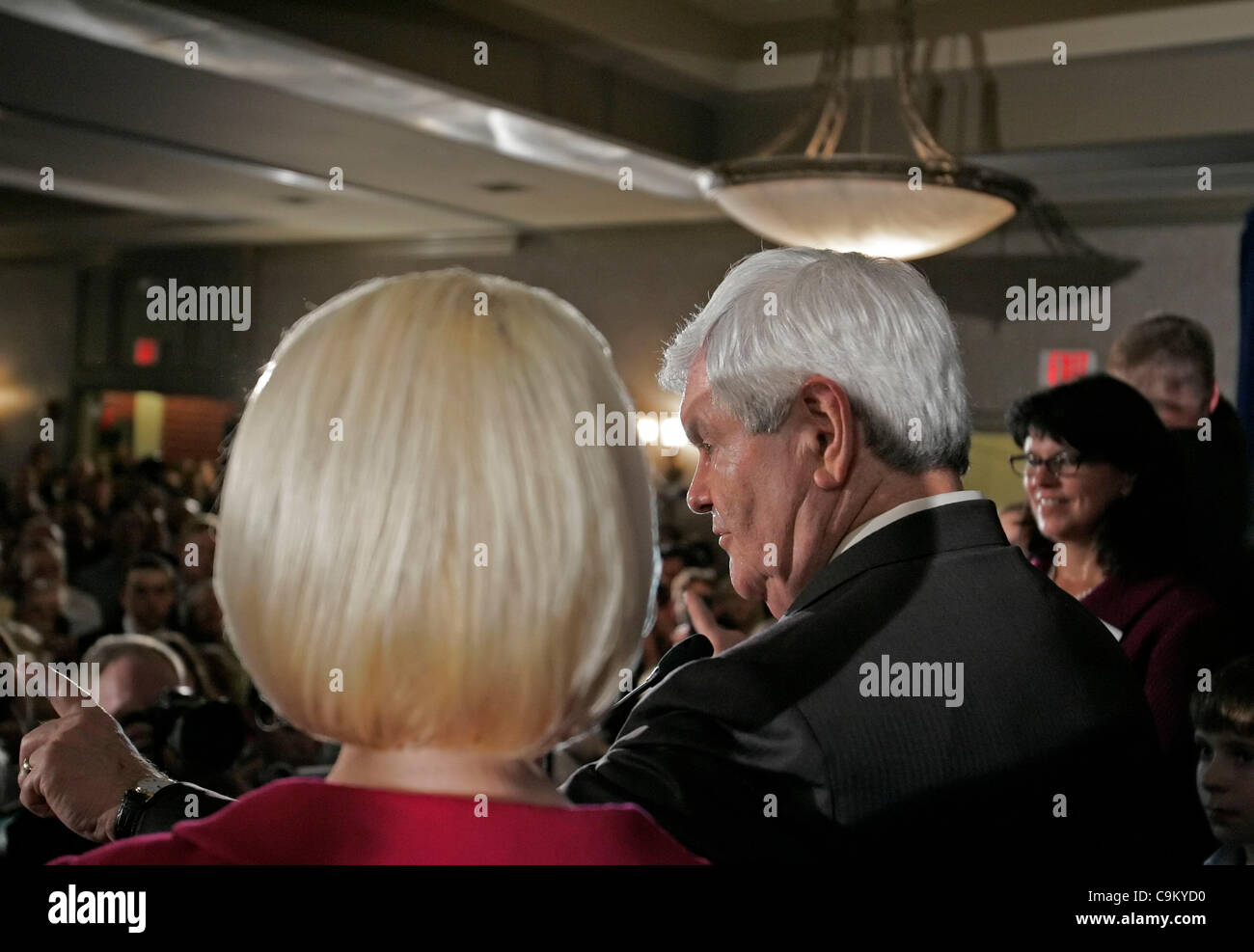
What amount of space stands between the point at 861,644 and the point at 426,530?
0.41m

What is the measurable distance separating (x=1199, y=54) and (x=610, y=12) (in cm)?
213

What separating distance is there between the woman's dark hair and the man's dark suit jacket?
885 mm

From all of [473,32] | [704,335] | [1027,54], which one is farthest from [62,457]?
[704,335]

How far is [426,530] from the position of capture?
0.59 meters

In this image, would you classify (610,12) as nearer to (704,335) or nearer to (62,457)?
(704,335)

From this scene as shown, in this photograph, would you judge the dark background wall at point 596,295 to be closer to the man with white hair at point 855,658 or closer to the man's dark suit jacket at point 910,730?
the man with white hair at point 855,658

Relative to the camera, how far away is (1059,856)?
95 centimetres

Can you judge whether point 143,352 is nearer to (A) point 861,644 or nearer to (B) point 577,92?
(B) point 577,92

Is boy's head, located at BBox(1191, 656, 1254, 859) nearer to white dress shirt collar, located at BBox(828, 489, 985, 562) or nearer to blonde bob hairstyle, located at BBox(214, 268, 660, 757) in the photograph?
white dress shirt collar, located at BBox(828, 489, 985, 562)

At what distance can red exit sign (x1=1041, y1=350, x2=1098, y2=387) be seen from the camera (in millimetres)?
7438
